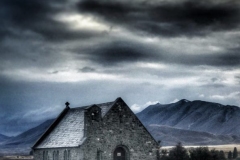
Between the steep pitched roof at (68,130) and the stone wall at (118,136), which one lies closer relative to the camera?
the stone wall at (118,136)

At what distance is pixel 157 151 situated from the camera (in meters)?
57.5

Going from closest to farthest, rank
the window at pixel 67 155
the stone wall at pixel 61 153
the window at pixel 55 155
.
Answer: the stone wall at pixel 61 153
the window at pixel 67 155
the window at pixel 55 155

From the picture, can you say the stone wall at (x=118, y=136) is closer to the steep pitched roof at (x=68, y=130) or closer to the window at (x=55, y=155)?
the steep pitched roof at (x=68, y=130)

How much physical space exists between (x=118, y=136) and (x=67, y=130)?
7920 mm

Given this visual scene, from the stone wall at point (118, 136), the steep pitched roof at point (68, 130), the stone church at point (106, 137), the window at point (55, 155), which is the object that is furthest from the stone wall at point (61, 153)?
the stone wall at point (118, 136)

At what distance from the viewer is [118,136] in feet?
180

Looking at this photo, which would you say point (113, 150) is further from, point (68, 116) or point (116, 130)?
point (68, 116)

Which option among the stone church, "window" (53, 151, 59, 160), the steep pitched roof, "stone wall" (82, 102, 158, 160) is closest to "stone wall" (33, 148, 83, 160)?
the stone church

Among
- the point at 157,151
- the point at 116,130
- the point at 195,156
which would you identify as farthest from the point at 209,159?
the point at 116,130

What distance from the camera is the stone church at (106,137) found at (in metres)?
53.2

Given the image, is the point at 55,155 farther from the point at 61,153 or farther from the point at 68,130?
the point at 68,130

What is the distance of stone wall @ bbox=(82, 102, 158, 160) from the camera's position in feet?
174

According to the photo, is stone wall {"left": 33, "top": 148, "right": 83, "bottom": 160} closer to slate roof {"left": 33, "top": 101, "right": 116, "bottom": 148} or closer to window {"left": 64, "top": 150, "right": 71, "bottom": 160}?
window {"left": 64, "top": 150, "right": 71, "bottom": 160}

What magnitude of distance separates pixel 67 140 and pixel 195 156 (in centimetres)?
A: 2491
